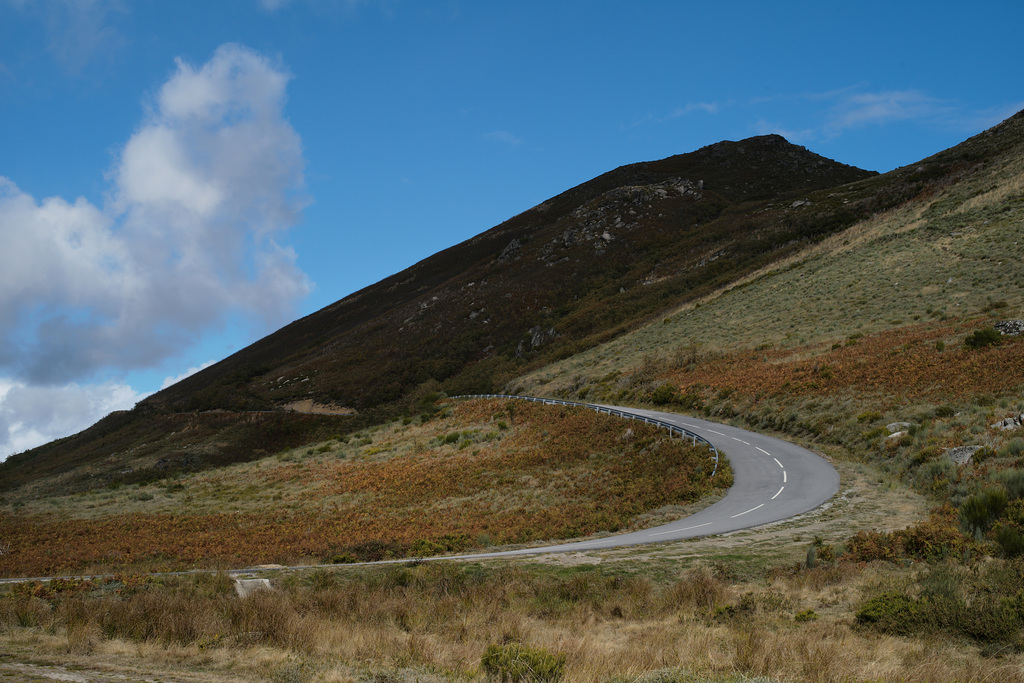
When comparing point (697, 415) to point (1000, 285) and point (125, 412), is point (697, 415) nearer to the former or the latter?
point (1000, 285)

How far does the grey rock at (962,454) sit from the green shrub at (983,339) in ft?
36.6

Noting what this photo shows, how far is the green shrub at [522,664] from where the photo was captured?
6.62m

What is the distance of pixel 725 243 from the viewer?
8219cm

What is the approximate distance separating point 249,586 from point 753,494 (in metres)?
16.3

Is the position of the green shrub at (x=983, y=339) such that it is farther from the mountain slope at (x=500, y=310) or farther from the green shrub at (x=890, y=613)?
the mountain slope at (x=500, y=310)

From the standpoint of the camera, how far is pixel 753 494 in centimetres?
2044

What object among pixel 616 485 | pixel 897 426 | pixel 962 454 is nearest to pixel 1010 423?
pixel 962 454

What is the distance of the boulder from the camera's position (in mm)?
11306

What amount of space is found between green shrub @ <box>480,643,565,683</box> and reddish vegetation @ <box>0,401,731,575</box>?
10446 millimetres

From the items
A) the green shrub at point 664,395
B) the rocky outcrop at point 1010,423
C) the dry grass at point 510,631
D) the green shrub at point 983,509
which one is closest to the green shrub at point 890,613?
the dry grass at point 510,631

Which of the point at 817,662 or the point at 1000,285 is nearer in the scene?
the point at 817,662

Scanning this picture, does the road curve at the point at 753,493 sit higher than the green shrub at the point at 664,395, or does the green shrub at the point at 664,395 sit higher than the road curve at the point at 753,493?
the green shrub at the point at 664,395

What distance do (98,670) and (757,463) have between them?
2317 centimetres

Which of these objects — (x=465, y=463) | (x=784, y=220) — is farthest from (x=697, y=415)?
(x=784, y=220)
